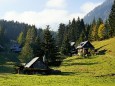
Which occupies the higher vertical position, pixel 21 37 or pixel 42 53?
pixel 21 37

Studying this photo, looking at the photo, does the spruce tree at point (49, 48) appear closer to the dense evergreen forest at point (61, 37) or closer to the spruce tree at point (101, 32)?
the dense evergreen forest at point (61, 37)

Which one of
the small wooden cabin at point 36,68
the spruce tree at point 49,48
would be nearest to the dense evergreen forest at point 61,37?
the spruce tree at point 49,48

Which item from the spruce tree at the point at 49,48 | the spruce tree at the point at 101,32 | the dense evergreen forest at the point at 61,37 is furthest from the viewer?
the spruce tree at the point at 101,32

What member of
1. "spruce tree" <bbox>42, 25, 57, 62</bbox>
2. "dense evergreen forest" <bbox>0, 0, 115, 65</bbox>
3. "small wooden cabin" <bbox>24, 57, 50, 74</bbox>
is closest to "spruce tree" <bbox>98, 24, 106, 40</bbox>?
"dense evergreen forest" <bbox>0, 0, 115, 65</bbox>

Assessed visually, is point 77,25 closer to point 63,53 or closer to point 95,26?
point 95,26

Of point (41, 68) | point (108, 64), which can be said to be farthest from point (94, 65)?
point (41, 68)

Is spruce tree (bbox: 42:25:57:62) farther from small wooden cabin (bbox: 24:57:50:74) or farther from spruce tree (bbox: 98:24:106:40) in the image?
spruce tree (bbox: 98:24:106:40)

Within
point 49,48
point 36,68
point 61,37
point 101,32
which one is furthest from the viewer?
point 61,37

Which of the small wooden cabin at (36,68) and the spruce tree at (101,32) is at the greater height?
the spruce tree at (101,32)

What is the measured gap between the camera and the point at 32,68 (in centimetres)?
7494

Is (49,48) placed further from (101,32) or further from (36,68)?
(101,32)

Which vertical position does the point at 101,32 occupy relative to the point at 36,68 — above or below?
above

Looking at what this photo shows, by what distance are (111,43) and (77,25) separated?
46.0 metres

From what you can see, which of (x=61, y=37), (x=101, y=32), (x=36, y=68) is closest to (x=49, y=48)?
(x=36, y=68)
